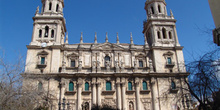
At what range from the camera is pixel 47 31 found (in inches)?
1253

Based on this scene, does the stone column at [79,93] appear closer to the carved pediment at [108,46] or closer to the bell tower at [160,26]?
the carved pediment at [108,46]

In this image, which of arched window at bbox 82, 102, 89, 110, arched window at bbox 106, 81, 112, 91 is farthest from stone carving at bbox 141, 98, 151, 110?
arched window at bbox 82, 102, 89, 110

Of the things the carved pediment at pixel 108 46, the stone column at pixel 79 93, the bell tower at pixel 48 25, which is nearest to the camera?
the stone column at pixel 79 93

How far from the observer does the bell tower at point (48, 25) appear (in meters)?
30.4

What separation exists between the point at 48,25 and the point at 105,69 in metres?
10.9

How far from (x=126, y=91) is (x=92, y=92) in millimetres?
4525

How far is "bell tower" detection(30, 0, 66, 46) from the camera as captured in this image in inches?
1198

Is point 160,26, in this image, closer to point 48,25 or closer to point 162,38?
point 162,38

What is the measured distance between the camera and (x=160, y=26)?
3369cm

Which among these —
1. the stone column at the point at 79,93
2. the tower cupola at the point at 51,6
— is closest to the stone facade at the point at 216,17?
the stone column at the point at 79,93

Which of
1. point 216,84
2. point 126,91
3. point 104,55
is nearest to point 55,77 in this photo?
point 104,55

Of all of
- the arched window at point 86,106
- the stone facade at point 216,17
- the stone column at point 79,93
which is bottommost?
the arched window at point 86,106

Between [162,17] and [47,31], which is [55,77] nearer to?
[47,31]

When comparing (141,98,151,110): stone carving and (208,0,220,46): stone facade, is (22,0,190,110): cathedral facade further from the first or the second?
(208,0,220,46): stone facade
